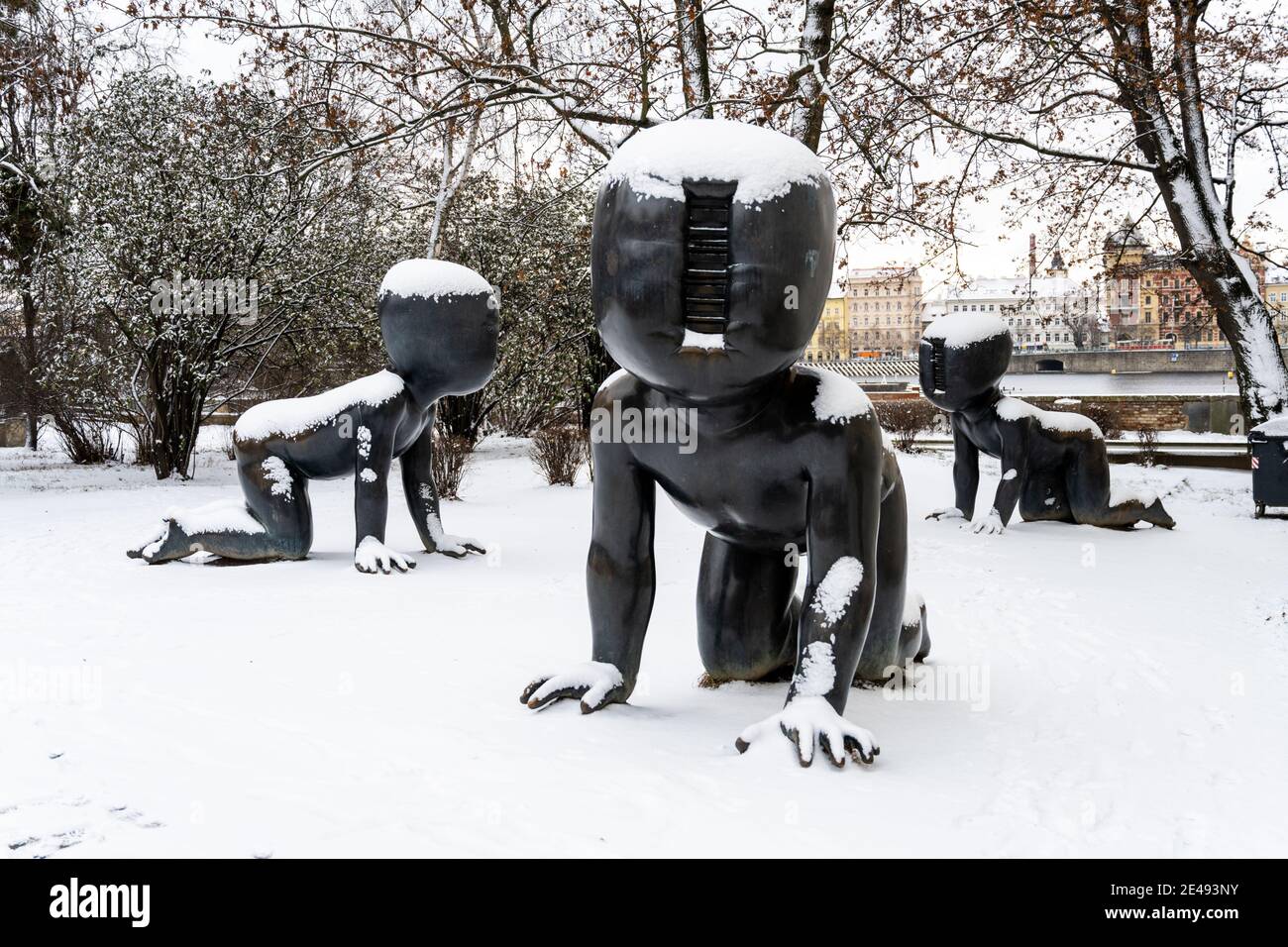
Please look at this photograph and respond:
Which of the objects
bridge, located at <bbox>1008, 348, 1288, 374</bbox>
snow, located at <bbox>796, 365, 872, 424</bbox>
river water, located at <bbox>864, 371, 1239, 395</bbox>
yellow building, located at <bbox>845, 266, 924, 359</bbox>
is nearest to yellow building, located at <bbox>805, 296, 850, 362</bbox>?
yellow building, located at <bbox>845, 266, 924, 359</bbox>

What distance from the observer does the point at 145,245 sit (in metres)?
11.2

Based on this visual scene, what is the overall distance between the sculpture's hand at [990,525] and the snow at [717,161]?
213 inches

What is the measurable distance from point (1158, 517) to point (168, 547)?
7.13m

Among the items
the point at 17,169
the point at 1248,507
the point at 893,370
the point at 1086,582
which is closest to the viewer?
the point at 1086,582

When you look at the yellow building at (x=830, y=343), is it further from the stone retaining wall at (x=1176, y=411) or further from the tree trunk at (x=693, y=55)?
the tree trunk at (x=693, y=55)

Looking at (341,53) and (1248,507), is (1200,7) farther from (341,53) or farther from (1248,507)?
(341,53)

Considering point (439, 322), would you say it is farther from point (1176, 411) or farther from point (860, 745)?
point (1176, 411)

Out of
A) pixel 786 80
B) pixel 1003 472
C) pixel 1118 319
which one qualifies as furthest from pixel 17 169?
pixel 1118 319

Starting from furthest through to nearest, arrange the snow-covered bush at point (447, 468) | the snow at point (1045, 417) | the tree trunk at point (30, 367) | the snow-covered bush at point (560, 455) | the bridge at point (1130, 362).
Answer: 1. the bridge at point (1130, 362)
2. the tree trunk at point (30, 367)
3. the snow-covered bush at point (560, 455)
4. the snow-covered bush at point (447, 468)
5. the snow at point (1045, 417)

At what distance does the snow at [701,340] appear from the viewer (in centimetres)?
227

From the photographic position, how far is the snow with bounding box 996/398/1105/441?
7.45 m

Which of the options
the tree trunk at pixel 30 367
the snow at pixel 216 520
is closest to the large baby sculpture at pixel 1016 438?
the snow at pixel 216 520

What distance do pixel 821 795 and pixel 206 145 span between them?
471 inches

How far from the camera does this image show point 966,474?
7.98 metres
